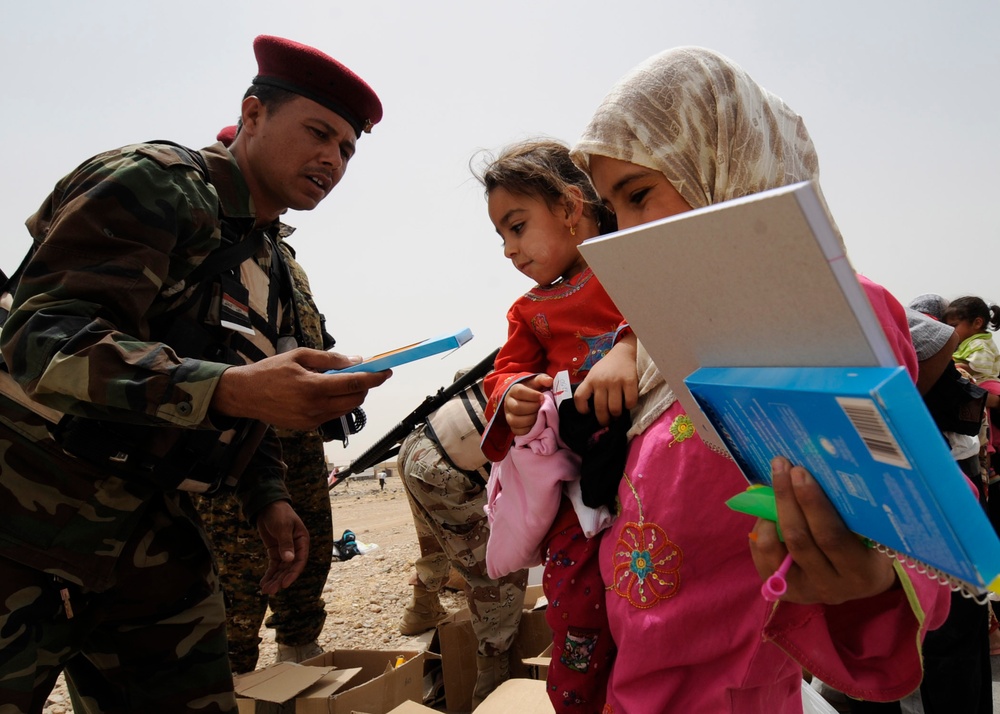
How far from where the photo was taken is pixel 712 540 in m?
1.09

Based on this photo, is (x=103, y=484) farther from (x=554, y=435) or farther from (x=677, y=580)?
(x=677, y=580)

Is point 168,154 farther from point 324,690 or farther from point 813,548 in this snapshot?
point 324,690

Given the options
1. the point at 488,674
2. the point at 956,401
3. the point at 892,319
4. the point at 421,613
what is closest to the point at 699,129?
the point at 892,319

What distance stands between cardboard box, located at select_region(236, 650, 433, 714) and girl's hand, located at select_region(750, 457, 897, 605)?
7.50 feet

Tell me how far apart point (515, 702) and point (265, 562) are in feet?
5.69

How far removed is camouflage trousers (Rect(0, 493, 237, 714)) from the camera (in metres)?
1.55

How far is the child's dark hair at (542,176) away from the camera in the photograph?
1.77 meters

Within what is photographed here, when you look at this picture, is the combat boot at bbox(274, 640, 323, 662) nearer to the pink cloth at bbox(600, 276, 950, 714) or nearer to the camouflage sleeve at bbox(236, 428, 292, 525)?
the camouflage sleeve at bbox(236, 428, 292, 525)

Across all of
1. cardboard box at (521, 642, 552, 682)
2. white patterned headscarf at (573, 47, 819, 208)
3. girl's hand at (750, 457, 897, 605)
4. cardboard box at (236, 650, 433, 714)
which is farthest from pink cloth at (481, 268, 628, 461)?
cardboard box at (236, 650, 433, 714)

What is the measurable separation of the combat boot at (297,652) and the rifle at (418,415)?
1.25 m

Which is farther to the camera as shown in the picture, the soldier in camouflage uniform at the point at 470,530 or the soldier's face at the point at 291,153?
the soldier in camouflage uniform at the point at 470,530

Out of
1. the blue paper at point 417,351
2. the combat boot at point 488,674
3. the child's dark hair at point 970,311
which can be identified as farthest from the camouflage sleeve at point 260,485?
the child's dark hair at point 970,311

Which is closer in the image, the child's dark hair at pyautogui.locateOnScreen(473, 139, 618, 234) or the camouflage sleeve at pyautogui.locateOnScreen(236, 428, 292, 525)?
the child's dark hair at pyautogui.locateOnScreen(473, 139, 618, 234)

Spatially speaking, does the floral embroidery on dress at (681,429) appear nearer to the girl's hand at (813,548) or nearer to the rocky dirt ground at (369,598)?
the girl's hand at (813,548)
